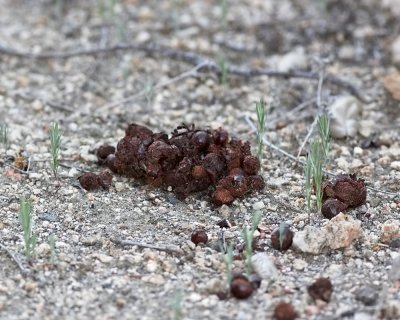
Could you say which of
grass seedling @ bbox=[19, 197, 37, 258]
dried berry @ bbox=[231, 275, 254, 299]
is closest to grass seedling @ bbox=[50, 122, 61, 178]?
grass seedling @ bbox=[19, 197, 37, 258]

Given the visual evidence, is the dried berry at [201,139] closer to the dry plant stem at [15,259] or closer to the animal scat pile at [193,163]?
the animal scat pile at [193,163]

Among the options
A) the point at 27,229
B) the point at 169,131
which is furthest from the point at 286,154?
the point at 27,229

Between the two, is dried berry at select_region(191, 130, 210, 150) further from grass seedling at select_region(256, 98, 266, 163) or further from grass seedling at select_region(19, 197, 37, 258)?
grass seedling at select_region(19, 197, 37, 258)

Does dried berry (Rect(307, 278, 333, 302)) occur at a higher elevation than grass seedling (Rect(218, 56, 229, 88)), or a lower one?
lower

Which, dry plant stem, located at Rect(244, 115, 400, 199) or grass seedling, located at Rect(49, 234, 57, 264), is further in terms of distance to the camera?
dry plant stem, located at Rect(244, 115, 400, 199)

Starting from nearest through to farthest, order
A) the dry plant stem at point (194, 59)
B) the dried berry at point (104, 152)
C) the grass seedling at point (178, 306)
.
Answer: the grass seedling at point (178, 306)
the dried berry at point (104, 152)
the dry plant stem at point (194, 59)

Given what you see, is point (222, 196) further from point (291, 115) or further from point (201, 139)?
point (291, 115)

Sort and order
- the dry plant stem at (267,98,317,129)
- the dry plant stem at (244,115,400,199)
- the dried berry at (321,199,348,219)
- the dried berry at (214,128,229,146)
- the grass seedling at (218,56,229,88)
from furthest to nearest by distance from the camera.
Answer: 1. the grass seedling at (218,56,229,88)
2. the dry plant stem at (267,98,317,129)
3. the dried berry at (214,128,229,146)
4. the dry plant stem at (244,115,400,199)
5. the dried berry at (321,199,348,219)

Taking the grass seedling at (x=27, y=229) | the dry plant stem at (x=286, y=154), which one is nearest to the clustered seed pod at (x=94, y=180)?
the grass seedling at (x=27, y=229)
